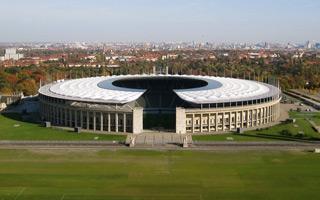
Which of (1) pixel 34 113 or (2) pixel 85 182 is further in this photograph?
(1) pixel 34 113

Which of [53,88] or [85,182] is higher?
[53,88]

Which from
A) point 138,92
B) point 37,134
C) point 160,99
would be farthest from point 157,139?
point 160,99

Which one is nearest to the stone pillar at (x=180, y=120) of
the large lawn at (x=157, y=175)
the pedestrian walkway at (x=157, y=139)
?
the pedestrian walkway at (x=157, y=139)

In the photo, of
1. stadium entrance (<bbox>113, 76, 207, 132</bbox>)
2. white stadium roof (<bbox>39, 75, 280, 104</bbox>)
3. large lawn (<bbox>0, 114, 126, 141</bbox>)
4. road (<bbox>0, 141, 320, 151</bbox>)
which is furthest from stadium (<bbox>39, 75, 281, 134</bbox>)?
road (<bbox>0, 141, 320, 151</bbox>)

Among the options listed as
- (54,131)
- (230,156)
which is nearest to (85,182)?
(230,156)

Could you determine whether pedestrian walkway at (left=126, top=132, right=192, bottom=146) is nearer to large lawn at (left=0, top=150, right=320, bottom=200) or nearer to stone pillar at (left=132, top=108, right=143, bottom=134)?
stone pillar at (left=132, top=108, right=143, bottom=134)

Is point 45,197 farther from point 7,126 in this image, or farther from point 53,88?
point 53,88
